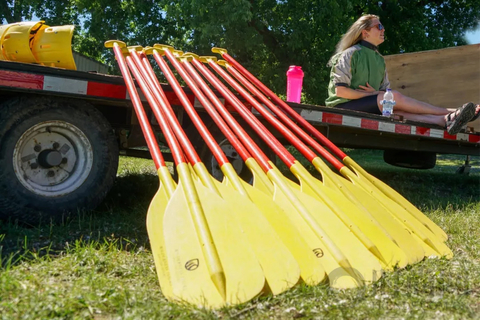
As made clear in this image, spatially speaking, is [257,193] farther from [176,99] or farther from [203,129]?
[176,99]

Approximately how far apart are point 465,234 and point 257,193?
173cm

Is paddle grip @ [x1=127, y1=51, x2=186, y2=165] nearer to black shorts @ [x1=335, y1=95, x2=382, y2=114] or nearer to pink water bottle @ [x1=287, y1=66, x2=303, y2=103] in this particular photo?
pink water bottle @ [x1=287, y1=66, x2=303, y2=103]

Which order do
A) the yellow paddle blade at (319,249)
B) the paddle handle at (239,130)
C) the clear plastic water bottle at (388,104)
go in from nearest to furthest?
1. the yellow paddle blade at (319,249)
2. the paddle handle at (239,130)
3. the clear plastic water bottle at (388,104)

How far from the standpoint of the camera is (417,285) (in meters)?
2.24

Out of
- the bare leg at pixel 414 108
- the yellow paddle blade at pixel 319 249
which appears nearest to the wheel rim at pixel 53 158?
the yellow paddle blade at pixel 319 249

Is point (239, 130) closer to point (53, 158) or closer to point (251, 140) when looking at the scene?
point (251, 140)

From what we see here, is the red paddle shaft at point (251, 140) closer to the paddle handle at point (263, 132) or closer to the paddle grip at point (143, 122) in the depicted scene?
the paddle handle at point (263, 132)

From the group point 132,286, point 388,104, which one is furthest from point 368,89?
point 132,286

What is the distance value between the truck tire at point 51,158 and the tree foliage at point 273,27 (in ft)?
26.4

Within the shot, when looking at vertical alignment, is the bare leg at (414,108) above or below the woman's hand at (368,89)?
below

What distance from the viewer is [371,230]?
2.69 m

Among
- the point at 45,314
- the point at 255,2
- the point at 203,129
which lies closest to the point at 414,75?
the point at 203,129

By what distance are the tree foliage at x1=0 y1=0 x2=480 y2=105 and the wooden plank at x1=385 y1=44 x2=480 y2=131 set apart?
16.7 ft

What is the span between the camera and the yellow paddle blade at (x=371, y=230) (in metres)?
2.52
